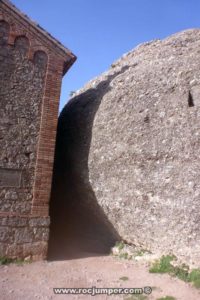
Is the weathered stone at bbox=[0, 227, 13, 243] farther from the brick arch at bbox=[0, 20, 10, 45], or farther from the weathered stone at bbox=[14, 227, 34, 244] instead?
the brick arch at bbox=[0, 20, 10, 45]

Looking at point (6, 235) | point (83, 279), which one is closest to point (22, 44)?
point (6, 235)

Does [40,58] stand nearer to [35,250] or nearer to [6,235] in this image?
[6,235]

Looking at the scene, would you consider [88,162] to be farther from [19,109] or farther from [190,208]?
[190,208]

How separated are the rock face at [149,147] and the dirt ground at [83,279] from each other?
87cm

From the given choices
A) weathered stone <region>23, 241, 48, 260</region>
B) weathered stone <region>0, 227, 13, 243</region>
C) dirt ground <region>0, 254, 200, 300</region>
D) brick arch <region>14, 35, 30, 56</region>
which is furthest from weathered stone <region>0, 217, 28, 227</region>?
brick arch <region>14, 35, 30, 56</region>

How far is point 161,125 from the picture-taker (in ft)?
29.6

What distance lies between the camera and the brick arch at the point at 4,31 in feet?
31.7

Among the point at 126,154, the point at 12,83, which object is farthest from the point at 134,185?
the point at 12,83

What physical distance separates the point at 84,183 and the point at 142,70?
4.14m

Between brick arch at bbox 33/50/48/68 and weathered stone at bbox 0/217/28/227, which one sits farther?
brick arch at bbox 33/50/48/68

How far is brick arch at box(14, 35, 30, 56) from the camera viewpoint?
985 cm

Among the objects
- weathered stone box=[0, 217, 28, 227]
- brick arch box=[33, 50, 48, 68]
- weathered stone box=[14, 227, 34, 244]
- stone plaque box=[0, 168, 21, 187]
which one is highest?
brick arch box=[33, 50, 48, 68]

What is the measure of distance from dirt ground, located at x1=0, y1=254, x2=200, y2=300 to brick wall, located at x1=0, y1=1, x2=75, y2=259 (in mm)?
860

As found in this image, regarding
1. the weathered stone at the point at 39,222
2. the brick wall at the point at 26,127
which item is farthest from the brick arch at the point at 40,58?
the weathered stone at the point at 39,222
